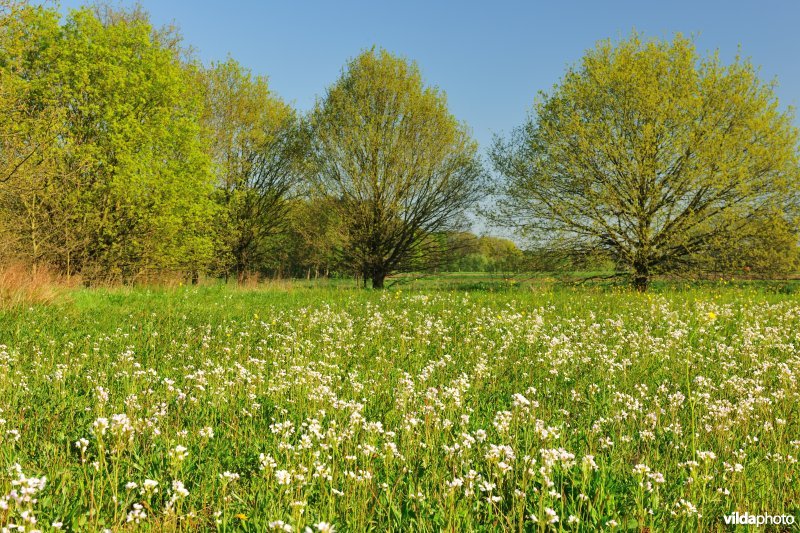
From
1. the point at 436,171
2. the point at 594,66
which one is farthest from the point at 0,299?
the point at 594,66

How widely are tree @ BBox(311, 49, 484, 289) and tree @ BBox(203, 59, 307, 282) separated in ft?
20.1

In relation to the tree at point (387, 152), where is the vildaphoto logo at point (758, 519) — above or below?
below

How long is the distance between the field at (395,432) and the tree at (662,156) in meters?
10.7

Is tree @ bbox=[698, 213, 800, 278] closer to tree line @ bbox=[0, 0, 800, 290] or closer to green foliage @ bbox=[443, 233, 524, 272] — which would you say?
tree line @ bbox=[0, 0, 800, 290]

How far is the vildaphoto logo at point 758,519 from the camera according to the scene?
115 inches

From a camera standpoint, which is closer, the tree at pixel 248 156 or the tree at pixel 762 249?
the tree at pixel 762 249

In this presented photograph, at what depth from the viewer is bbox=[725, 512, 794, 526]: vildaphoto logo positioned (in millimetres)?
2912

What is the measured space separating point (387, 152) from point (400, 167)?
930mm

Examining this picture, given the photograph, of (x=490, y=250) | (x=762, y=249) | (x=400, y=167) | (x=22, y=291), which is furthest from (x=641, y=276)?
(x=22, y=291)

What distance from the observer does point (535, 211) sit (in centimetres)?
Answer: 2070

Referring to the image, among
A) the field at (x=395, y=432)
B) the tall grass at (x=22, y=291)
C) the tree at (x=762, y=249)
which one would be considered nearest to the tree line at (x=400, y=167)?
the tree at (x=762, y=249)

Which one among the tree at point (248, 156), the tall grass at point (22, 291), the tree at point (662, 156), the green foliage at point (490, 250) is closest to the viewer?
the tall grass at point (22, 291)

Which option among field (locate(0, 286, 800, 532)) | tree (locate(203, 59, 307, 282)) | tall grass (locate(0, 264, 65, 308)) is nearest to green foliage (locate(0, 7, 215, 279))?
tree (locate(203, 59, 307, 282))

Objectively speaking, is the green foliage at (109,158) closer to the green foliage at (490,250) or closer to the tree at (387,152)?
the tree at (387,152)
